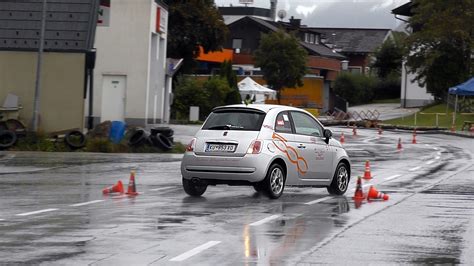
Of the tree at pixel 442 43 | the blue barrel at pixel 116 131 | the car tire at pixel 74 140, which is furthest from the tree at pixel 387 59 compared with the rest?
the car tire at pixel 74 140

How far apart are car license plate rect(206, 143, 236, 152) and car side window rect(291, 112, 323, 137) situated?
159 cm

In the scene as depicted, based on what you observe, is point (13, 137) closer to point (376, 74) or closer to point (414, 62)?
point (414, 62)

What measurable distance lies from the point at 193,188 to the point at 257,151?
1659mm

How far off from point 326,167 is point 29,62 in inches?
720

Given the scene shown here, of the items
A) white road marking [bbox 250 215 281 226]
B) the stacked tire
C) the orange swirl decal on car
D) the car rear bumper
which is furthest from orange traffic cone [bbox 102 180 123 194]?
the stacked tire

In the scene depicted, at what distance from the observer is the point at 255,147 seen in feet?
53.0

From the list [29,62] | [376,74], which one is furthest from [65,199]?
[376,74]

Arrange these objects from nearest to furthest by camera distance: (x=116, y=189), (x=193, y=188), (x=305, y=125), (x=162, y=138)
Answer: (x=193, y=188) → (x=116, y=189) → (x=305, y=125) → (x=162, y=138)

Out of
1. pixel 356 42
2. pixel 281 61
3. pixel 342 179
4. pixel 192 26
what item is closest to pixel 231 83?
pixel 192 26

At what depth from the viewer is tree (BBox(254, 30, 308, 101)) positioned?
8400 cm

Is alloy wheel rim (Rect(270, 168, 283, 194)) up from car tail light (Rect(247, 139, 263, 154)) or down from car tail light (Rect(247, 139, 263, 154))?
down

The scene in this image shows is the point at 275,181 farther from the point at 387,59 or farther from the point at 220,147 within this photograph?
the point at 387,59

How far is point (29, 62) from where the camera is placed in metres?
33.7

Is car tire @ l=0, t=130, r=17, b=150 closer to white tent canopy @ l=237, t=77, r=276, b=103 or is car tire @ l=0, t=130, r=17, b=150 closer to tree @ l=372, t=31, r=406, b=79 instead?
white tent canopy @ l=237, t=77, r=276, b=103
